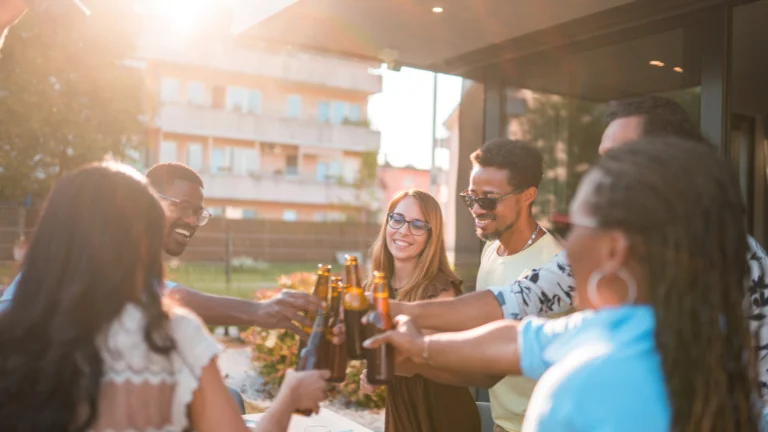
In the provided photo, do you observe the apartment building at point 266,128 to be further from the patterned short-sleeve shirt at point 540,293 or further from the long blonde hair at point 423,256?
the patterned short-sleeve shirt at point 540,293

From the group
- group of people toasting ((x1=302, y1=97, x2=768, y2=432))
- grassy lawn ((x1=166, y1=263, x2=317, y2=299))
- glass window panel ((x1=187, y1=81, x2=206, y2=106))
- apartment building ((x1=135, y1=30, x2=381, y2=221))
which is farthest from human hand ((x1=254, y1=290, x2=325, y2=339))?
glass window panel ((x1=187, y1=81, x2=206, y2=106))

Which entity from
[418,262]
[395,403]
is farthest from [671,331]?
[418,262]

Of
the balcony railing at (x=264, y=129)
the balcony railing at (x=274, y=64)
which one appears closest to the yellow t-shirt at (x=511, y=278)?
the balcony railing at (x=274, y=64)

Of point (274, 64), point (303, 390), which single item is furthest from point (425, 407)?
point (274, 64)

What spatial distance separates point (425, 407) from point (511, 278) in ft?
2.57

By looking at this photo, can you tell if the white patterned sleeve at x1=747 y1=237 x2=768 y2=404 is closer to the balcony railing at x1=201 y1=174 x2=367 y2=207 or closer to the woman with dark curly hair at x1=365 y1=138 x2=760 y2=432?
the woman with dark curly hair at x1=365 y1=138 x2=760 y2=432

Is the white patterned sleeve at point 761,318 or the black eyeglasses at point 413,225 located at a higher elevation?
the black eyeglasses at point 413,225

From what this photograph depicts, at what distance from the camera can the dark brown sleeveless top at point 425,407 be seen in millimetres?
3531

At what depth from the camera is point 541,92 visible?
8109mm

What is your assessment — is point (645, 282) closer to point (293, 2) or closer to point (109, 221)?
point (109, 221)

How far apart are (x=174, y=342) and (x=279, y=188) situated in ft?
124

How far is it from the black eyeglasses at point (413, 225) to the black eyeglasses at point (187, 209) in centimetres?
110

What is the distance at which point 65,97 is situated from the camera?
15.4 metres

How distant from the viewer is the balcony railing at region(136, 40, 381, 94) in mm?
35259
